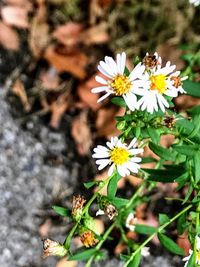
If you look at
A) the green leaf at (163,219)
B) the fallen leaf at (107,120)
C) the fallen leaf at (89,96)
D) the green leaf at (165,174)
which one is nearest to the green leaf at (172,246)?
the green leaf at (163,219)

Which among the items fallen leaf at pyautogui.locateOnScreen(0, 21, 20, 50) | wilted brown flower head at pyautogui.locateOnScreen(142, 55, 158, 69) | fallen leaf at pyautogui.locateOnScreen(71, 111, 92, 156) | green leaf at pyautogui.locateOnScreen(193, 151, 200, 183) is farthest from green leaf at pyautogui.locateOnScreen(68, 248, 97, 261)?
fallen leaf at pyautogui.locateOnScreen(0, 21, 20, 50)

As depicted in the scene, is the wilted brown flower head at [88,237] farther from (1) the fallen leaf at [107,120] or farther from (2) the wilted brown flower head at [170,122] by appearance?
(1) the fallen leaf at [107,120]

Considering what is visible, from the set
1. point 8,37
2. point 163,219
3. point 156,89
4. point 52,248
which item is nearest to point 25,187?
point 8,37

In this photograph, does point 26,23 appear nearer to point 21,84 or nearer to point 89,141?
point 21,84

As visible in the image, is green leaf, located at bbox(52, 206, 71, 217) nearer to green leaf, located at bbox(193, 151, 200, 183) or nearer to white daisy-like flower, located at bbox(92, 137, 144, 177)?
white daisy-like flower, located at bbox(92, 137, 144, 177)

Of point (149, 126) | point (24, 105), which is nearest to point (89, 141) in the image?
point (24, 105)
